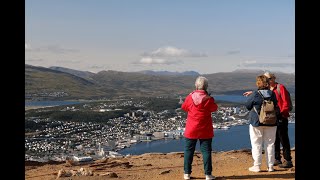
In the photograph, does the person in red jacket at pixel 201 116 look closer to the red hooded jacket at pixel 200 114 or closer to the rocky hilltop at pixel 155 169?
the red hooded jacket at pixel 200 114

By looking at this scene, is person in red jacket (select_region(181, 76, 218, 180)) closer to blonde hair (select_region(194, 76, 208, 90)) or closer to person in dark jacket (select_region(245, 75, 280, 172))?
blonde hair (select_region(194, 76, 208, 90))

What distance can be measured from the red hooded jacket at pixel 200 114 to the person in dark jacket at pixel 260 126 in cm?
87

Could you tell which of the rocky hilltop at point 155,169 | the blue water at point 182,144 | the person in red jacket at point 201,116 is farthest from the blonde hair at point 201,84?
the blue water at point 182,144

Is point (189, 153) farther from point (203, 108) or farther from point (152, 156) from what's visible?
point (152, 156)

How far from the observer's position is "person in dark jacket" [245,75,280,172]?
7.64 m

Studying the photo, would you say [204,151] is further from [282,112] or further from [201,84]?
[282,112]

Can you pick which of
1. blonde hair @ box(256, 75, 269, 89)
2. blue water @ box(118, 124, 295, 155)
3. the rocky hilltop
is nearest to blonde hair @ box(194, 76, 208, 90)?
blonde hair @ box(256, 75, 269, 89)

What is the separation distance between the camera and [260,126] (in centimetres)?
773

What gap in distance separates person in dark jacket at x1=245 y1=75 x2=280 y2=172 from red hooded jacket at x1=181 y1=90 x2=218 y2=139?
865 millimetres

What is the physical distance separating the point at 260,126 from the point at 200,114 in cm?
127

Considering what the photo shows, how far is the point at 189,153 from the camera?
749 centimetres

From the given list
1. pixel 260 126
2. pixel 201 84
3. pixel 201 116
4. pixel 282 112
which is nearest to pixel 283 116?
pixel 282 112

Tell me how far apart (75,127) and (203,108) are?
6192cm
